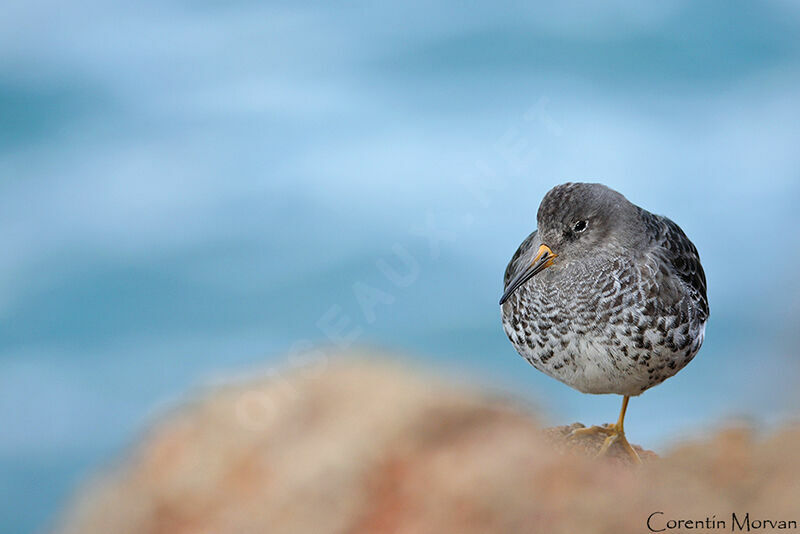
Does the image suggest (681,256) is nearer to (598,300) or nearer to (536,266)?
(598,300)

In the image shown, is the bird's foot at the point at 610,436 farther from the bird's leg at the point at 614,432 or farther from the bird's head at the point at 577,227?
the bird's head at the point at 577,227

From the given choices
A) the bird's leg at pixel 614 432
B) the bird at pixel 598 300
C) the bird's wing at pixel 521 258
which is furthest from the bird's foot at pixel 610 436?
the bird's wing at pixel 521 258

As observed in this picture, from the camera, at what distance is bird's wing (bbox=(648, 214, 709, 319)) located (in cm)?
632

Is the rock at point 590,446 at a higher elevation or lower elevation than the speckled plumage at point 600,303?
lower

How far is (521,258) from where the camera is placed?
20.5 feet

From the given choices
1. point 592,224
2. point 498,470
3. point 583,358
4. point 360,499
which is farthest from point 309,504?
point 592,224

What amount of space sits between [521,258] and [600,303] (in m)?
0.72

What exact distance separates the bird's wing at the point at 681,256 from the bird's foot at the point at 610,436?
108cm

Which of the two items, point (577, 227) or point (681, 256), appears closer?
point (577, 227)

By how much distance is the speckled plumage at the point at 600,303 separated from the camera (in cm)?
577

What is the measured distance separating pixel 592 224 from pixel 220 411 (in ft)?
9.46

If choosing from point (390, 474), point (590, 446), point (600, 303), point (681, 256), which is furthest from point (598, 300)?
point (390, 474)

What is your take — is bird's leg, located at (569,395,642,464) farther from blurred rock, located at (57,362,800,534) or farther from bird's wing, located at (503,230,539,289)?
blurred rock, located at (57,362,800,534)

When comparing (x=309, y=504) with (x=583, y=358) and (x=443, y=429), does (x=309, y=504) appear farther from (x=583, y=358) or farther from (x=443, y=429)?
(x=583, y=358)
